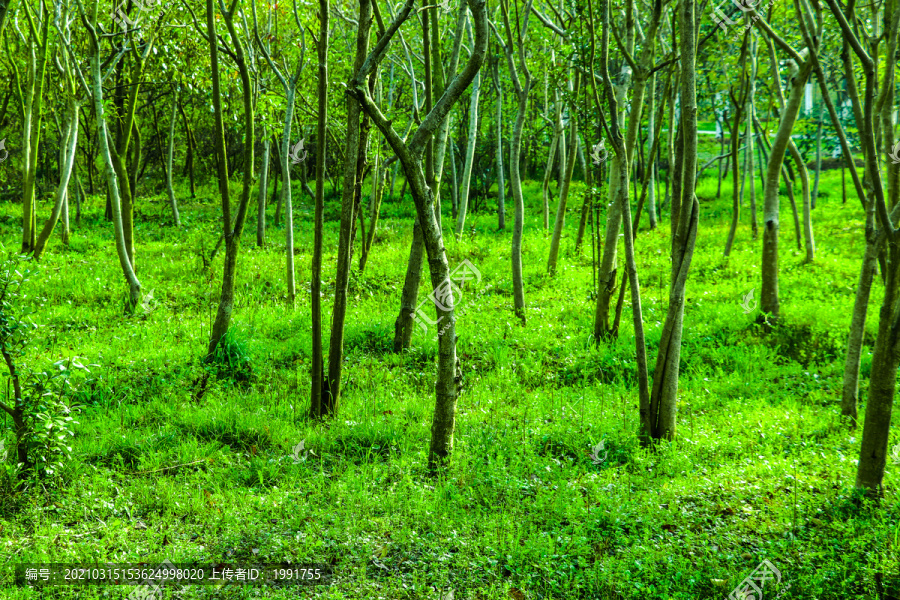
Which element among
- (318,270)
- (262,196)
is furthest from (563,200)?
(262,196)

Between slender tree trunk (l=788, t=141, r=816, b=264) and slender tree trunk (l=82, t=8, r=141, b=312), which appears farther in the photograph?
slender tree trunk (l=788, t=141, r=816, b=264)

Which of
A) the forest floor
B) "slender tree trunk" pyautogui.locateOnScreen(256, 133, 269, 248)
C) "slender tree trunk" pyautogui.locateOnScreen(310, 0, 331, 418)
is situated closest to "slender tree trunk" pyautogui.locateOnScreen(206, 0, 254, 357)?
the forest floor

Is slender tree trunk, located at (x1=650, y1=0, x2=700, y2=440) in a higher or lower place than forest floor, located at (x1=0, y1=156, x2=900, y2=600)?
higher

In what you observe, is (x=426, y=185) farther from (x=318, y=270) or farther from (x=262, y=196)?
(x=262, y=196)

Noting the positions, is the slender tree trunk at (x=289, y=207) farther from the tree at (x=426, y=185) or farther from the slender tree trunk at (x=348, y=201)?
the tree at (x=426, y=185)

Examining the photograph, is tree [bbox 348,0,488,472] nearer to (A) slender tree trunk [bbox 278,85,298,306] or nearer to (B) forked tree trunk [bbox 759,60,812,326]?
(A) slender tree trunk [bbox 278,85,298,306]

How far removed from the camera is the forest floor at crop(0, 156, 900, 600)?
10.9 ft

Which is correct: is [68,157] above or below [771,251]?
above

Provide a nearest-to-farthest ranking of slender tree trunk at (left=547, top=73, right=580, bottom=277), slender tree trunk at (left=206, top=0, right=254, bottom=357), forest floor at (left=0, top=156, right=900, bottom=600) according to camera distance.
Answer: forest floor at (left=0, top=156, right=900, bottom=600) < slender tree trunk at (left=206, top=0, right=254, bottom=357) < slender tree trunk at (left=547, top=73, right=580, bottom=277)

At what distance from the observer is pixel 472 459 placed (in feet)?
15.0

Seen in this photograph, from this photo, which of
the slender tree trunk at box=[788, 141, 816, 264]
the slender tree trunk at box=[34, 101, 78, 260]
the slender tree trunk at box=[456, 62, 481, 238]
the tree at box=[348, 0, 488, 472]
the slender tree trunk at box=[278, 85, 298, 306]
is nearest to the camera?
the tree at box=[348, 0, 488, 472]

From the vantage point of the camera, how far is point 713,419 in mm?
5410

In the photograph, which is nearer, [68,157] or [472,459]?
[472,459]

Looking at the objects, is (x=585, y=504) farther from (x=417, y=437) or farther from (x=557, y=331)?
(x=557, y=331)
